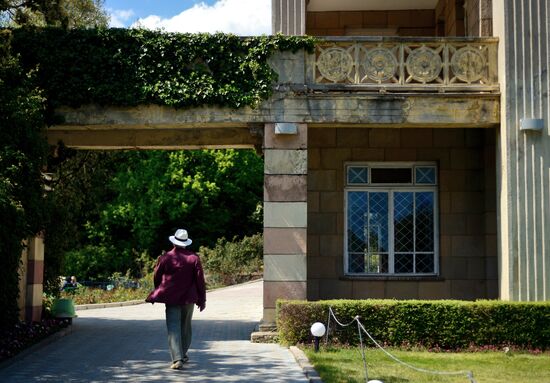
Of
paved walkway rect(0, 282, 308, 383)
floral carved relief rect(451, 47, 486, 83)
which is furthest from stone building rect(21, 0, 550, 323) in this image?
paved walkway rect(0, 282, 308, 383)

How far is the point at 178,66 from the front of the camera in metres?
14.9

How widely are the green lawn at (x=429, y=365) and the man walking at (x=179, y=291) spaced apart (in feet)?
6.08

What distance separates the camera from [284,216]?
14719mm

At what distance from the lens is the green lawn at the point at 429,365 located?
10.1 meters

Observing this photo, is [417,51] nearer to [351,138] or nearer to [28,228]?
[351,138]

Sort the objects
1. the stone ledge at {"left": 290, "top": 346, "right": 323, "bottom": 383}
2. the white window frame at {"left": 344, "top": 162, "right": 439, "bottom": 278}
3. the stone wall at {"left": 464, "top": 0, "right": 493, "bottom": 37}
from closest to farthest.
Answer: the stone ledge at {"left": 290, "top": 346, "right": 323, "bottom": 383} < the stone wall at {"left": 464, "top": 0, "right": 493, "bottom": 37} < the white window frame at {"left": 344, "top": 162, "right": 439, "bottom": 278}

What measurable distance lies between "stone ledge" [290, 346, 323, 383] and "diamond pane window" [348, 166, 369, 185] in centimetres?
470

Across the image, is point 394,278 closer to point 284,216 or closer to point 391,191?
point 391,191

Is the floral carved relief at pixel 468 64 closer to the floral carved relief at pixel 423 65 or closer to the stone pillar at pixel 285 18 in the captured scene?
the floral carved relief at pixel 423 65

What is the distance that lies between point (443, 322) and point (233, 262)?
74.2 ft

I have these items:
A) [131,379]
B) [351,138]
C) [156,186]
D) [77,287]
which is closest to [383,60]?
[351,138]

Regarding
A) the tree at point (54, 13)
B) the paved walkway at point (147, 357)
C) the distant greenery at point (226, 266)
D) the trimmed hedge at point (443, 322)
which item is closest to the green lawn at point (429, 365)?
the trimmed hedge at point (443, 322)

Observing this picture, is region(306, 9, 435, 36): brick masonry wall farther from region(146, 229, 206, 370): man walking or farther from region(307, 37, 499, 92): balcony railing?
region(146, 229, 206, 370): man walking

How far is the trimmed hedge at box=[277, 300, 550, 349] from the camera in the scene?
43.8 ft
